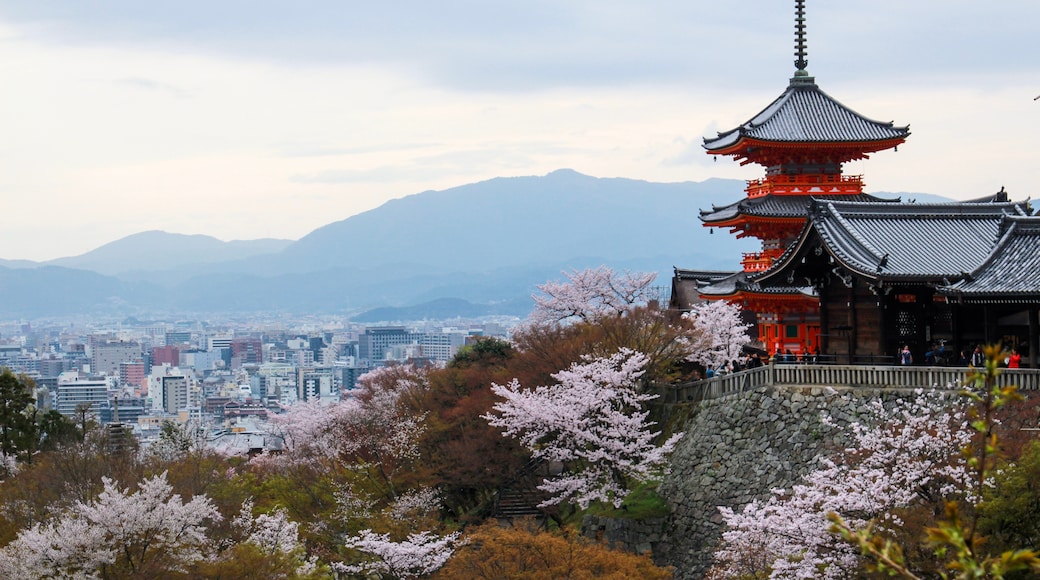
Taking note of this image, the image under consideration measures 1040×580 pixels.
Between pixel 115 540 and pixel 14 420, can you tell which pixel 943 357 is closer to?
pixel 115 540

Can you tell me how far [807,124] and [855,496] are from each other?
19789 mm

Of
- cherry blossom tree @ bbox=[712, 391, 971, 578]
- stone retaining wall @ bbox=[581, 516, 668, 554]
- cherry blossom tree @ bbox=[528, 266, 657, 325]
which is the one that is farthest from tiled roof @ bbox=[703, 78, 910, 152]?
cherry blossom tree @ bbox=[712, 391, 971, 578]

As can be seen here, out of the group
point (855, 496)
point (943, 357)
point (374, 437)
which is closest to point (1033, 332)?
point (943, 357)

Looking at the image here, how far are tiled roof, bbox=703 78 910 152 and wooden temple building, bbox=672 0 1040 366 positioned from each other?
0.18 ft

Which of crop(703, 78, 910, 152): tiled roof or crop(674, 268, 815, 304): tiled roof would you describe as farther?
crop(703, 78, 910, 152): tiled roof

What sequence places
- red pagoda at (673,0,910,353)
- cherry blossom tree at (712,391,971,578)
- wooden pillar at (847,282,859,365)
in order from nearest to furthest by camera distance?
cherry blossom tree at (712,391,971,578), wooden pillar at (847,282,859,365), red pagoda at (673,0,910,353)

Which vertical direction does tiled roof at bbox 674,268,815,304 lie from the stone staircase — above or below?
above

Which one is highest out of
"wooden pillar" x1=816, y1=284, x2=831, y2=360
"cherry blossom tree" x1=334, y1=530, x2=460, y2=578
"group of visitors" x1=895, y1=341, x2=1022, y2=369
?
"wooden pillar" x1=816, y1=284, x2=831, y2=360

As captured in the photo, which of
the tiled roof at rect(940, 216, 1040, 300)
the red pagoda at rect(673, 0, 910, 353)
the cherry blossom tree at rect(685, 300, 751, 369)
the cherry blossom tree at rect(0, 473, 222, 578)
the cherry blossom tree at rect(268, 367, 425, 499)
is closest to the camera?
the tiled roof at rect(940, 216, 1040, 300)

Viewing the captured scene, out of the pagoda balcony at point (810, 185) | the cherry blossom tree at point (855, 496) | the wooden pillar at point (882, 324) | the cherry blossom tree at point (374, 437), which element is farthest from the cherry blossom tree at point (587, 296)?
the cherry blossom tree at point (855, 496)

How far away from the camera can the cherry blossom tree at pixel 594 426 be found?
99.7 ft

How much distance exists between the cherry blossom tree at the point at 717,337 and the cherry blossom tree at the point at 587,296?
322 inches

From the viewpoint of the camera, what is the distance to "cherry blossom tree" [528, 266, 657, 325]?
46.7m

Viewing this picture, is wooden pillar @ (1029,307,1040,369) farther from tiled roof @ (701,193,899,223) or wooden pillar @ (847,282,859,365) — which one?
tiled roof @ (701,193,899,223)
